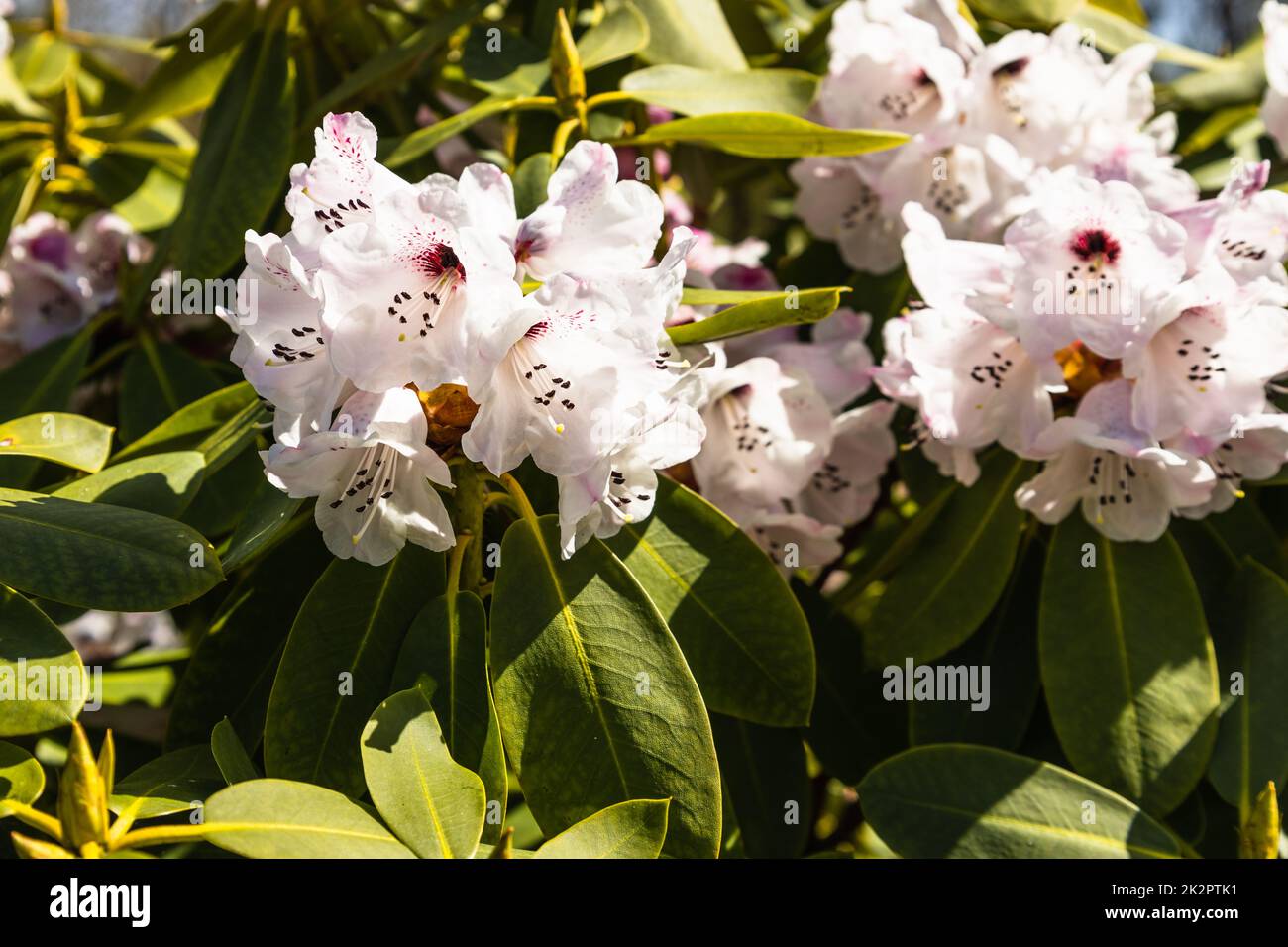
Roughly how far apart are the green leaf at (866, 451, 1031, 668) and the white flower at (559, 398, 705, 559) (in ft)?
1.40

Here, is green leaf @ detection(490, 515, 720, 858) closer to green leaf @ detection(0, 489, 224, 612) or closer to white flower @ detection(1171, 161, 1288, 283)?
green leaf @ detection(0, 489, 224, 612)

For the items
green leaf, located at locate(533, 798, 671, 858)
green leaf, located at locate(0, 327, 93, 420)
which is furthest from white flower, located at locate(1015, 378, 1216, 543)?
green leaf, located at locate(0, 327, 93, 420)

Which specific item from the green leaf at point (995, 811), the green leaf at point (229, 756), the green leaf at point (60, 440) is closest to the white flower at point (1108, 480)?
the green leaf at point (995, 811)

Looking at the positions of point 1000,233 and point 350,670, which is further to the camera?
point 1000,233

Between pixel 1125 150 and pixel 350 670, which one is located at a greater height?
pixel 1125 150

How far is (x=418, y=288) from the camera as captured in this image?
88 centimetres

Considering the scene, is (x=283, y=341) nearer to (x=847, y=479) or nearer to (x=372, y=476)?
(x=372, y=476)

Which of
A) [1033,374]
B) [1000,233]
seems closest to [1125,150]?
[1000,233]

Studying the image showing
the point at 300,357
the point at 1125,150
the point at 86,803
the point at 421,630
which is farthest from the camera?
the point at 1125,150

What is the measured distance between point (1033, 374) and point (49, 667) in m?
0.88

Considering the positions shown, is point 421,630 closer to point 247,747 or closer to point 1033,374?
point 247,747

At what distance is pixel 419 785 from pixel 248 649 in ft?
1.08

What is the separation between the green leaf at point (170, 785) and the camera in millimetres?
854
